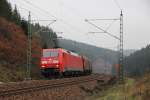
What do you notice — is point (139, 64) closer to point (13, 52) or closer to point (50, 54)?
point (13, 52)

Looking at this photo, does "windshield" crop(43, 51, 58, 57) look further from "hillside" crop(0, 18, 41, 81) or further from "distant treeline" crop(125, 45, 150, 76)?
"distant treeline" crop(125, 45, 150, 76)

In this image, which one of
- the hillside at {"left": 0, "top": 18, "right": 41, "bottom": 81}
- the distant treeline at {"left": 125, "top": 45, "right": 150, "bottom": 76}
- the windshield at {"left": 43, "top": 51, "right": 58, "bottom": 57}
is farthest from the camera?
the distant treeline at {"left": 125, "top": 45, "right": 150, "bottom": 76}

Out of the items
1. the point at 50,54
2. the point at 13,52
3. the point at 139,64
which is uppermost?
the point at 13,52

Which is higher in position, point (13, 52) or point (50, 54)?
point (13, 52)

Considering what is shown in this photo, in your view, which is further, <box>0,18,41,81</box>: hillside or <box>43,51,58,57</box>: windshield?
<box>0,18,41,81</box>: hillside

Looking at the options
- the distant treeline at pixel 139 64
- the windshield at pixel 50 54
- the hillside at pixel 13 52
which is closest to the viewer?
the windshield at pixel 50 54

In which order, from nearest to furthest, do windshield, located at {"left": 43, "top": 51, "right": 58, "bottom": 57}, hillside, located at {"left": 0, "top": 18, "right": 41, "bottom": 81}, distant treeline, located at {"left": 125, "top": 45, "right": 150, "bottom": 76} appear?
1. windshield, located at {"left": 43, "top": 51, "right": 58, "bottom": 57}
2. hillside, located at {"left": 0, "top": 18, "right": 41, "bottom": 81}
3. distant treeline, located at {"left": 125, "top": 45, "right": 150, "bottom": 76}

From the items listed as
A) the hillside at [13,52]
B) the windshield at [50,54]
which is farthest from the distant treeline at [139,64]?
the windshield at [50,54]

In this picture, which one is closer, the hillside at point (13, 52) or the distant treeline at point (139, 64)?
the hillside at point (13, 52)

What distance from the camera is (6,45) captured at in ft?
179

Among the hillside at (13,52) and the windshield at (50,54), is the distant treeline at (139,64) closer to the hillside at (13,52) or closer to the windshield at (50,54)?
the hillside at (13,52)

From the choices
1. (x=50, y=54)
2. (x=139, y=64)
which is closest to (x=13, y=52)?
(x=50, y=54)

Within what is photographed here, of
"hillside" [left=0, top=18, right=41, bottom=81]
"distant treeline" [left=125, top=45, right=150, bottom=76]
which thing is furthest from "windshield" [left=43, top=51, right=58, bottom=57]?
"distant treeline" [left=125, top=45, right=150, bottom=76]

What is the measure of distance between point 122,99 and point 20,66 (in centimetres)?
3236
